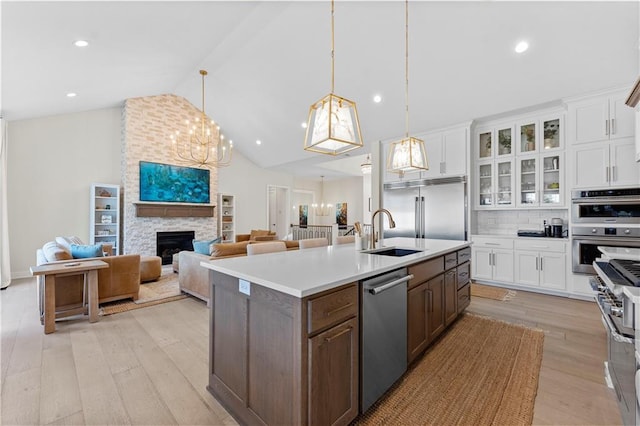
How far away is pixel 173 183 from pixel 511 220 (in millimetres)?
7480

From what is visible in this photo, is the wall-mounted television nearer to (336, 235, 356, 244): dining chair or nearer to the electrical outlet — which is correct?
(336, 235, 356, 244): dining chair

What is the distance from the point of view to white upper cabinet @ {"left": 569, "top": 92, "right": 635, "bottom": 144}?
3736mm

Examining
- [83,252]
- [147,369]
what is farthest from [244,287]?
[83,252]

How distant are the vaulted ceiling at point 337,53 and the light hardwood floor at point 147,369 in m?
2.97

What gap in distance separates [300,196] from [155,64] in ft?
24.2

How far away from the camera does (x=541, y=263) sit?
436 cm

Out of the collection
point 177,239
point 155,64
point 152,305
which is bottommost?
point 152,305

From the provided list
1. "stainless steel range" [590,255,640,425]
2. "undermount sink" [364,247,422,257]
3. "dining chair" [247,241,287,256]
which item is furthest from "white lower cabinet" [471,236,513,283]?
"dining chair" [247,241,287,256]

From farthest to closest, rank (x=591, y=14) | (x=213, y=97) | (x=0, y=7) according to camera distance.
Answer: (x=213, y=97) → (x=591, y=14) → (x=0, y=7)

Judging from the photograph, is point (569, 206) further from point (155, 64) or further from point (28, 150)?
point (28, 150)

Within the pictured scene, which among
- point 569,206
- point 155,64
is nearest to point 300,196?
point 155,64

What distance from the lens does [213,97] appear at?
6.90m

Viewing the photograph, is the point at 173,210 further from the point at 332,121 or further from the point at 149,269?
the point at 332,121

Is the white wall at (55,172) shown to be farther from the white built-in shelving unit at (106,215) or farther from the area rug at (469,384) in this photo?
the area rug at (469,384)
